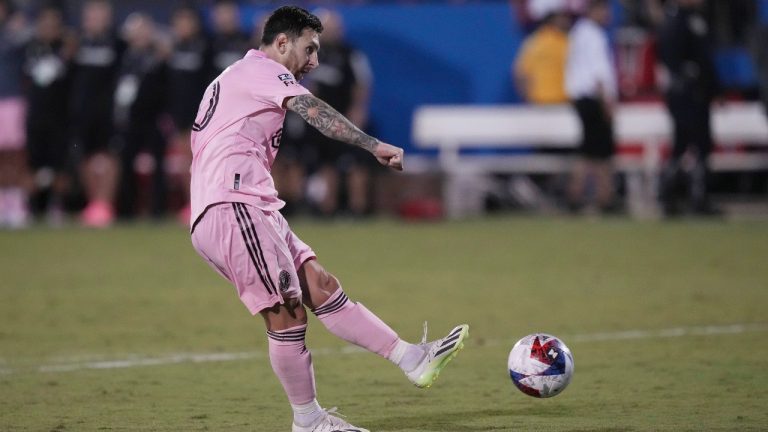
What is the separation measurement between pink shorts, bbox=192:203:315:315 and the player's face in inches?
28.2

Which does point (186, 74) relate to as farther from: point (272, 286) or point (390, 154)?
point (390, 154)

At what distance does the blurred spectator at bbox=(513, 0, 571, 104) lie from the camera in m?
20.5

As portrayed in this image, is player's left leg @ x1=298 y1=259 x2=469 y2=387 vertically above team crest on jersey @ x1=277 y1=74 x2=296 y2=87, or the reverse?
team crest on jersey @ x1=277 y1=74 x2=296 y2=87

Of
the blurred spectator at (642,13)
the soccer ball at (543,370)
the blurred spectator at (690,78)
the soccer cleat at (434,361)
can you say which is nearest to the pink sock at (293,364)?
the soccer cleat at (434,361)

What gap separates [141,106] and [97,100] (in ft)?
2.14

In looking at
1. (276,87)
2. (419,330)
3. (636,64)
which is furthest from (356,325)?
(636,64)

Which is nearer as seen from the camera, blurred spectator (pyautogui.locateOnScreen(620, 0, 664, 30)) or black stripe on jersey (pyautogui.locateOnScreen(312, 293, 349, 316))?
black stripe on jersey (pyautogui.locateOnScreen(312, 293, 349, 316))

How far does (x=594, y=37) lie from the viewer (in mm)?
19250

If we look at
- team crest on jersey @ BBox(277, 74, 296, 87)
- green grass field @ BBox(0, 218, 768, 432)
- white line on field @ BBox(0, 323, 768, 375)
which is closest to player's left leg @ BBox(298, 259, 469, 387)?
green grass field @ BBox(0, 218, 768, 432)

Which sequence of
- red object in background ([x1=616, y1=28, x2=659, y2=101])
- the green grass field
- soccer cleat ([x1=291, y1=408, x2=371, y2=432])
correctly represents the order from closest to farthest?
soccer cleat ([x1=291, y1=408, x2=371, y2=432]), the green grass field, red object in background ([x1=616, y1=28, x2=659, y2=101])

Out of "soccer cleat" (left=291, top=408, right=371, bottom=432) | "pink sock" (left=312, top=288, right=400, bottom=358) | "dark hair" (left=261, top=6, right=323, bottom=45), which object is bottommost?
"soccer cleat" (left=291, top=408, right=371, bottom=432)

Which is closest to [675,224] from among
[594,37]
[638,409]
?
[594,37]

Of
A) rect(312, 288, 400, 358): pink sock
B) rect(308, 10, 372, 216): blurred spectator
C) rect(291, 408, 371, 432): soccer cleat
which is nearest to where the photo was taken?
rect(291, 408, 371, 432): soccer cleat

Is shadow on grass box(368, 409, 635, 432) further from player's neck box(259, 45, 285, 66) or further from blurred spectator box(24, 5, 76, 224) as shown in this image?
blurred spectator box(24, 5, 76, 224)
